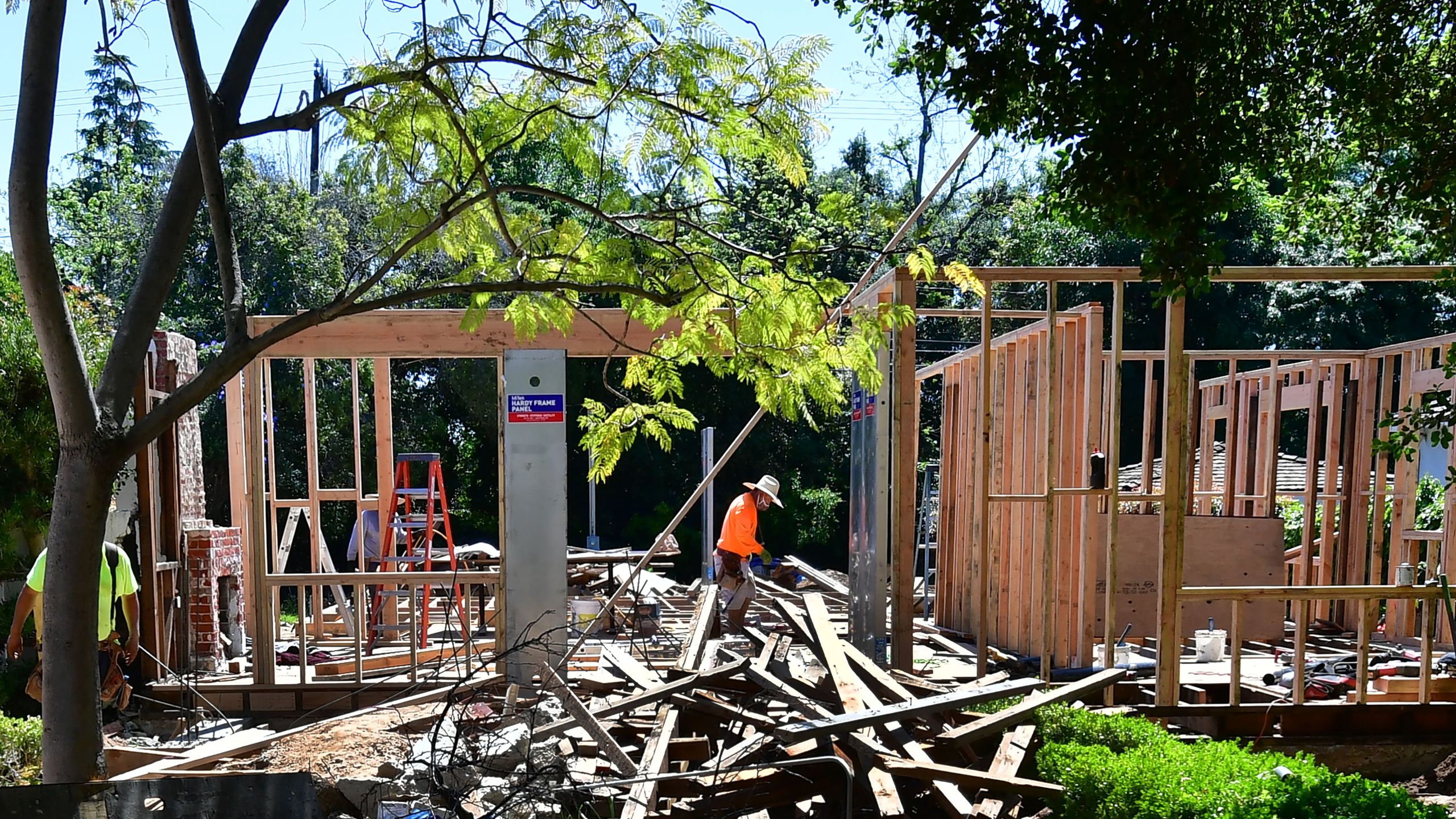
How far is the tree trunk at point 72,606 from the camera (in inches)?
189

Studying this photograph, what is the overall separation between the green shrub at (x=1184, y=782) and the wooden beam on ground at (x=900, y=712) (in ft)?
1.37

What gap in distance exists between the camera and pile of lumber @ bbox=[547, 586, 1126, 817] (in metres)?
6.02

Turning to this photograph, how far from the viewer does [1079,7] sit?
4.57 meters

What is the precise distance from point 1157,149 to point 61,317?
181 inches

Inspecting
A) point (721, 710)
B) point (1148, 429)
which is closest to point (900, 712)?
point (721, 710)

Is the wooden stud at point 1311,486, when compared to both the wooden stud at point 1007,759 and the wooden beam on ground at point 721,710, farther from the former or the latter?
the wooden beam on ground at point 721,710

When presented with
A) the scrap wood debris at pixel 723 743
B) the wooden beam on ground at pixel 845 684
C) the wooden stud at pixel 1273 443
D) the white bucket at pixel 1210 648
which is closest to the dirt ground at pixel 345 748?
the scrap wood debris at pixel 723 743

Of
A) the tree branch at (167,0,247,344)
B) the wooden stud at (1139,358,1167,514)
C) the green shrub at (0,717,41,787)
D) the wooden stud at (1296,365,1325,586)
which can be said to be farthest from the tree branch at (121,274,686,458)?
the wooden stud at (1296,365,1325,586)

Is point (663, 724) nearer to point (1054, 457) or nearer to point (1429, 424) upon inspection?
point (1054, 457)

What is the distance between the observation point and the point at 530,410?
9234 millimetres

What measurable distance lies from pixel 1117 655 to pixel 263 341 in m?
7.62

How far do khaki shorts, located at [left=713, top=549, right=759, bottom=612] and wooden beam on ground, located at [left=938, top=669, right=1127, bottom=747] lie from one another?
15.4 ft

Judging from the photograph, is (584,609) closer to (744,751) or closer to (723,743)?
(744,751)

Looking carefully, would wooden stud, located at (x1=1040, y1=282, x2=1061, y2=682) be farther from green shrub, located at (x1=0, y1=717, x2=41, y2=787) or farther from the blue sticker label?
green shrub, located at (x1=0, y1=717, x2=41, y2=787)
